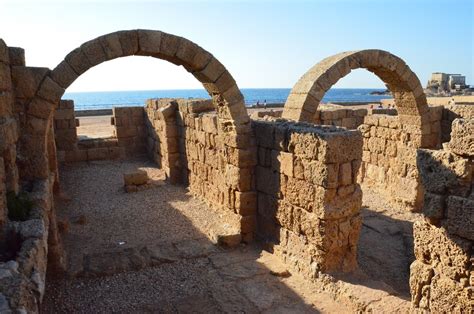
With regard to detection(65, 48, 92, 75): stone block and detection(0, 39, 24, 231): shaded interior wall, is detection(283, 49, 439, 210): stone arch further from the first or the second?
detection(0, 39, 24, 231): shaded interior wall

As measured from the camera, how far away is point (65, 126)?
41.7 feet

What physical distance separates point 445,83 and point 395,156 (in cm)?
2950

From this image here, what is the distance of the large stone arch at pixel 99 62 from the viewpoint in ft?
18.6

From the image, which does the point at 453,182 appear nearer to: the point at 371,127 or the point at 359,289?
the point at 359,289

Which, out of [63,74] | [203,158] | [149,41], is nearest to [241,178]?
[203,158]

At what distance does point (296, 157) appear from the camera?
19.3 feet

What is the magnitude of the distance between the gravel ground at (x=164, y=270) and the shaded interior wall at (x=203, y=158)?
0.53m

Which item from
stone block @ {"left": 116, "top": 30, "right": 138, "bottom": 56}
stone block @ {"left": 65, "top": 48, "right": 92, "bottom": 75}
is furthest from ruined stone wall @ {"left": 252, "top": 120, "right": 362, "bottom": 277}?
stone block @ {"left": 65, "top": 48, "right": 92, "bottom": 75}

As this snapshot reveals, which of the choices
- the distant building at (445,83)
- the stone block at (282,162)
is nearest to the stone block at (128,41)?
the stone block at (282,162)

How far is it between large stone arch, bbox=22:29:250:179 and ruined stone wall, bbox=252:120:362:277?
1.29m

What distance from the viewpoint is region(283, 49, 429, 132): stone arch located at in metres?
8.38

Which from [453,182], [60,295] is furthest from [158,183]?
[453,182]

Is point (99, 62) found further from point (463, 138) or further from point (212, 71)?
point (463, 138)

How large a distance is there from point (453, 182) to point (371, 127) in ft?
24.0
